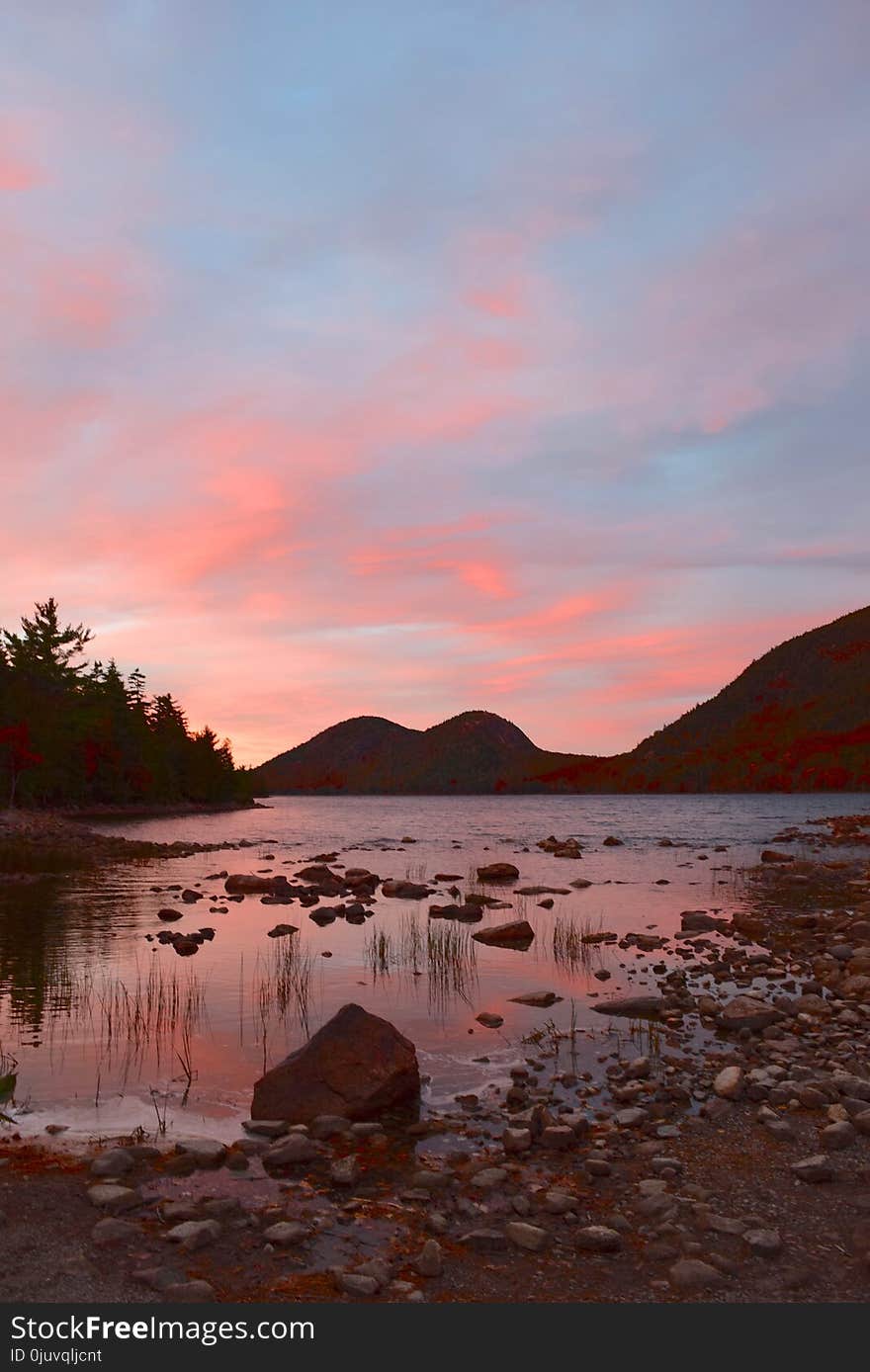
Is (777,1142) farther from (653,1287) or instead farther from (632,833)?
(632,833)

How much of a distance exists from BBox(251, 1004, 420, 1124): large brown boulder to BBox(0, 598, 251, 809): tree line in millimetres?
86693

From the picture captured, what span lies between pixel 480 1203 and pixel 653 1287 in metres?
2.23

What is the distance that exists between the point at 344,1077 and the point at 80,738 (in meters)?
109

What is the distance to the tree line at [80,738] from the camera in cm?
9456

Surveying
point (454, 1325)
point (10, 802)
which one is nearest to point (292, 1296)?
point (454, 1325)

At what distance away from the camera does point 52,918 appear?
96.8 ft

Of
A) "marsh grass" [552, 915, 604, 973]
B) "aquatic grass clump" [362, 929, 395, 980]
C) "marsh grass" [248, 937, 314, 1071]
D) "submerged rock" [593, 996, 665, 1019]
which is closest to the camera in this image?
"submerged rock" [593, 996, 665, 1019]

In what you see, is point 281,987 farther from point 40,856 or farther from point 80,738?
point 80,738

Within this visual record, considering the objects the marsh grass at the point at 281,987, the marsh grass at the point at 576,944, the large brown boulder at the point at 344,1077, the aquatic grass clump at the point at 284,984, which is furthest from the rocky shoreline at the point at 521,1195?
the marsh grass at the point at 576,944

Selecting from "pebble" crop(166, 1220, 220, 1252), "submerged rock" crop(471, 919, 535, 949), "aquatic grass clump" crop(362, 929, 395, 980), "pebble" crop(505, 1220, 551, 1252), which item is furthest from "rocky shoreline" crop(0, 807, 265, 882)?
"pebble" crop(505, 1220, 551, 1252)

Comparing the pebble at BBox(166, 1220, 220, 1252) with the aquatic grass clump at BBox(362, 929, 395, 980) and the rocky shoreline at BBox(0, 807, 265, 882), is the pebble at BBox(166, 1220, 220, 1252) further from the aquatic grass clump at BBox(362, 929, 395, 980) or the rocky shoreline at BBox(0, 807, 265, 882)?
the rocky shoreline at BBox(0, 807, 265, 882)

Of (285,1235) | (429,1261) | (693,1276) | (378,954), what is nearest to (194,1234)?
(285,1235)

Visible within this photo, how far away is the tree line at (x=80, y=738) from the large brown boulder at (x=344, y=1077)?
8669 cm

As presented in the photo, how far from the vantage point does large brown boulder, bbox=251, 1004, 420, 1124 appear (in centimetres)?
1198
